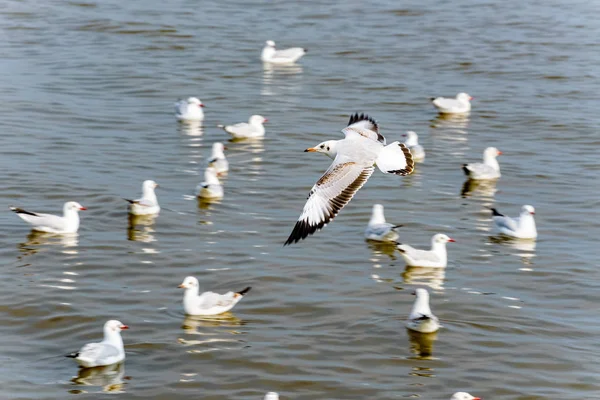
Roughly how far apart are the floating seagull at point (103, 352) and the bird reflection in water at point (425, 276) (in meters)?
4.81

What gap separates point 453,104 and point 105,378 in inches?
584

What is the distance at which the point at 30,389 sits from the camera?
40.7ft

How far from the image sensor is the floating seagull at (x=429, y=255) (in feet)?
53.7

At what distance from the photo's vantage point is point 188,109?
24.6 metres

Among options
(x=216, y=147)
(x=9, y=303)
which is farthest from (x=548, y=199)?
(x=9, y=303)

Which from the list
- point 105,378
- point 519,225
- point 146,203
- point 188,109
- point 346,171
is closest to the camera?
point 346,171

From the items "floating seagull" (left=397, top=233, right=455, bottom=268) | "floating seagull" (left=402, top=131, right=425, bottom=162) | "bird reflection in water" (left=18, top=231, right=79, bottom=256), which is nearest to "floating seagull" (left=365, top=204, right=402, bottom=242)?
"floating seagull" (left=397, top=233, right=455, bottom=268)

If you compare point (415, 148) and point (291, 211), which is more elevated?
point (415, 148)

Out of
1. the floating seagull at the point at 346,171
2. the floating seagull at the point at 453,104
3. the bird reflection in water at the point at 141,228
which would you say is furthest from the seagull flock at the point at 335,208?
the floating seagull at the point at 453,104

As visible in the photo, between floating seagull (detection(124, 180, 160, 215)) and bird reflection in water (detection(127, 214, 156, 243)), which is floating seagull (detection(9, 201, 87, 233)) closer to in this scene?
bird reflection in water (detection(127, 214, 156, 243))

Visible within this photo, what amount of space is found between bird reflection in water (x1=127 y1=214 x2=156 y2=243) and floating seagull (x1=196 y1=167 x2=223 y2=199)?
116cm

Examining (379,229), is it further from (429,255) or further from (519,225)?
(519,225)

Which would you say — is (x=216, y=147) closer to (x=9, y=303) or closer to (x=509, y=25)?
(x=9, y=303)

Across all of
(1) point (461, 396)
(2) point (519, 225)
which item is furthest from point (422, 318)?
(2) point (519, 225)
